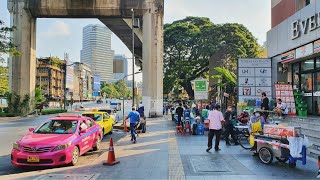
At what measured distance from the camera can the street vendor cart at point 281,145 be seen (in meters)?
8.91

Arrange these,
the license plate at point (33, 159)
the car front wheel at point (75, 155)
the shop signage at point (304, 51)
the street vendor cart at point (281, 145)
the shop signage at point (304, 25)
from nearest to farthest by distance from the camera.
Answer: the street vendor cart at point (281, 145) → the license plate at point (33, 159) → the car front wheel at point (75, 155) → the shop signage at point (304, 25) → the shop signage at point (304, 51)

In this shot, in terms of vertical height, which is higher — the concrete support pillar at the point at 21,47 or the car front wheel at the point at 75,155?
the concrete support pillar at the point at 21,47

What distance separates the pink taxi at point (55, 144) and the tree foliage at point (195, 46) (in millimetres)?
37628

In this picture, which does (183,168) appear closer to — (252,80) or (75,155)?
Answer: (75,155)

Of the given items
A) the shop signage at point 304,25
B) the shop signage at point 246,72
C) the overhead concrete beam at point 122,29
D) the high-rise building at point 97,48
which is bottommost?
the shop signage at point 246,72

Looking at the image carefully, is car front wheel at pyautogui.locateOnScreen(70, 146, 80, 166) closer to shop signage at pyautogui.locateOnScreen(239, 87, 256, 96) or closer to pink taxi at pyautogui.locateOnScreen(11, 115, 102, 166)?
pink taxi at pyautogui.locateOnScreen(11, 115, 102, 166)

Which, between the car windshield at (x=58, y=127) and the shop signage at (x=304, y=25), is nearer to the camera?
the car windshield at (x=58, y=127)

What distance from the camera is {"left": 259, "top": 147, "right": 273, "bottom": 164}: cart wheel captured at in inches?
389

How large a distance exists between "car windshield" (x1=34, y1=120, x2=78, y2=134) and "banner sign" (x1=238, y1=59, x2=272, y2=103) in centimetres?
1104

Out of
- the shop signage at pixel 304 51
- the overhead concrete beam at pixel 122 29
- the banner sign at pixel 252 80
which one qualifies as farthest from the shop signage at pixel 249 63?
the overhead concrete beam at pixel 122 29

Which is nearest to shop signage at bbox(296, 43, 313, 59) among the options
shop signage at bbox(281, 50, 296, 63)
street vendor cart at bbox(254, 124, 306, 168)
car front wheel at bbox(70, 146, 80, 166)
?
shop signage at bbox(281, 50, 296, 63)

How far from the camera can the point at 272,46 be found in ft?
66.3

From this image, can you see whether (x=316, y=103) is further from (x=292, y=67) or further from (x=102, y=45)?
(x=102, y=45)

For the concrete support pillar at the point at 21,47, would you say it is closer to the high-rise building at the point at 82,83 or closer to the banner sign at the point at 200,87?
the banner sign at the point at 200,87
